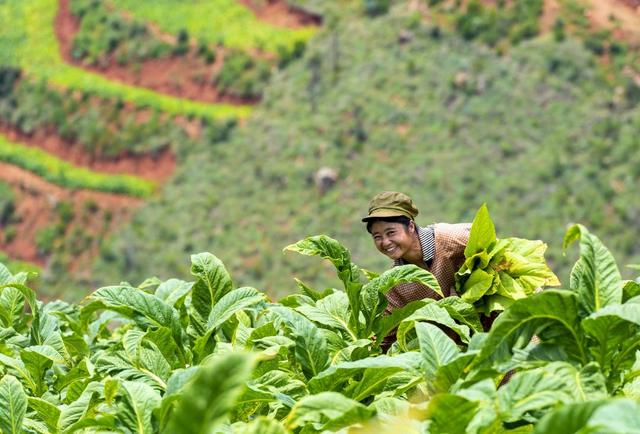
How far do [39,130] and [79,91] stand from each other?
7.58 feet

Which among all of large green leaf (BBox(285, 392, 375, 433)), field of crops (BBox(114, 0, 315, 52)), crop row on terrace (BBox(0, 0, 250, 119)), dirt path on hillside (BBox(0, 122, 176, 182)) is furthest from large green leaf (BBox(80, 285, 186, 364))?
field of crops (BBox(114, 0, 315, 52))

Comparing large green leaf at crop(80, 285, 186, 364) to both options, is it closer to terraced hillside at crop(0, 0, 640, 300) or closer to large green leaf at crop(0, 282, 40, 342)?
large green leaf at crop(0, 282, 40, 342)

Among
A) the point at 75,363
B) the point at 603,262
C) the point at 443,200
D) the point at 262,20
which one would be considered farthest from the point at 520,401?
the point at 262,20

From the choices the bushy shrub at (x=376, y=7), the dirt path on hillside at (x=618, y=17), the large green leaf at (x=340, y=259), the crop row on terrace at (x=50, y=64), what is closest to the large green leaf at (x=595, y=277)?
the large green leaf at (x=340, y=259)

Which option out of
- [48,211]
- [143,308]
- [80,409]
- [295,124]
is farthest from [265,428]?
[48,211]

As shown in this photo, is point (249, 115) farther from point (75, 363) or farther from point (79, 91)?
point (75, 363)

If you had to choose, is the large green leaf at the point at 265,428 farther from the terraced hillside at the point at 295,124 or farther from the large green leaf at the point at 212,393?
the terraced hillside at the point at 295,124

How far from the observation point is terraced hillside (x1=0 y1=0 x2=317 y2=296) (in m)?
44.1

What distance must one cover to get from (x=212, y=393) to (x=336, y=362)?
1388 millimetres

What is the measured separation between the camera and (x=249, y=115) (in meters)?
44.4

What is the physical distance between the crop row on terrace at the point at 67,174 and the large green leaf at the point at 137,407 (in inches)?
1628

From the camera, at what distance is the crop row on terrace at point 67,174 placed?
1756 inches

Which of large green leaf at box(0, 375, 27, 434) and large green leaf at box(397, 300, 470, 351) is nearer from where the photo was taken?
large green leaf at box(0, 375, 27, 434)

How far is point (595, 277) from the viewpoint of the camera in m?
2.97
